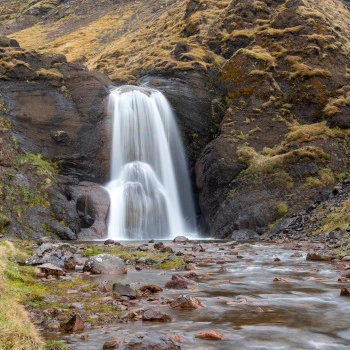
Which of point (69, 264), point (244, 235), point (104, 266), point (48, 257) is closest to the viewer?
point (104, 266)

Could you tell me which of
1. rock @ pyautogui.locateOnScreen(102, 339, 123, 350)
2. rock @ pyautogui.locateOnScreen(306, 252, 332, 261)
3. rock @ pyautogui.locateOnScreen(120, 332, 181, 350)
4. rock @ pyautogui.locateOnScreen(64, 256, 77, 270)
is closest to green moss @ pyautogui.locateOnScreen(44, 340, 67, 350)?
rock @ pyautogui.locateOnScreen(102, 339, 123, 350)

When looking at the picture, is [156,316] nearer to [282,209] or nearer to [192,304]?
[192,304]

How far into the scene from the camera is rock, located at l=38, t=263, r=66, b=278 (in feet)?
36.6

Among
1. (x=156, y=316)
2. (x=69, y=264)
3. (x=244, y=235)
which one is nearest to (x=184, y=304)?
(x=156, y=316)

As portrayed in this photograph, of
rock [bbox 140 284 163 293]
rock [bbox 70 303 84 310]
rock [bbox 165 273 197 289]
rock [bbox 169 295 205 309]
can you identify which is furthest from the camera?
rock [bbox 165 273 197 289]

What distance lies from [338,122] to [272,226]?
1353cm

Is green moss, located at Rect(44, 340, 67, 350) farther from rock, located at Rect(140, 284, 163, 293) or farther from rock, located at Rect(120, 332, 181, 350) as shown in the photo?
rock, located at Rect(140, 284, 163, 293)

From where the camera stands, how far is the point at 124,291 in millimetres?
8844

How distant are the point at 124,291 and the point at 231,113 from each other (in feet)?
107

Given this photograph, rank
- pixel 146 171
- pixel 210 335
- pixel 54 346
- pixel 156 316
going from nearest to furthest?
1. pixel 54 346
2. pixel 210 335
3. pixel 156 316
4. pixel 146 171

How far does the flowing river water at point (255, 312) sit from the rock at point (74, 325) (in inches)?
8.1

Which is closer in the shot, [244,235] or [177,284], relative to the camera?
[177,284]

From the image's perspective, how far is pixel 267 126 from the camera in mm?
38625

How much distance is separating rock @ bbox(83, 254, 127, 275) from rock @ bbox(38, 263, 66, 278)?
86 cm
